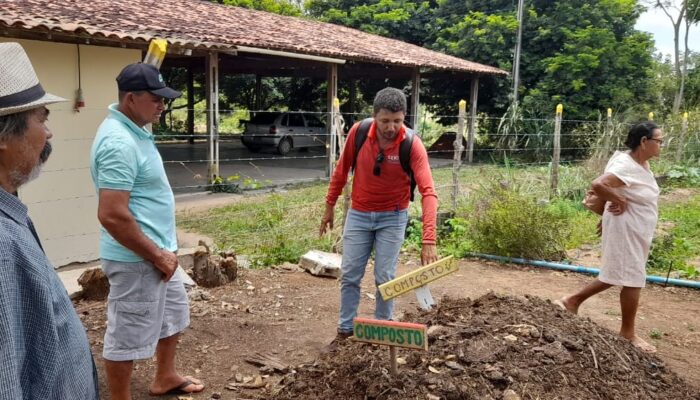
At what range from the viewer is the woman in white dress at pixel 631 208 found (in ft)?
12.5

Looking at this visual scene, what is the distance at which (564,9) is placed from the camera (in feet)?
65.5

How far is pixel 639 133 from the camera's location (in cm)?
383

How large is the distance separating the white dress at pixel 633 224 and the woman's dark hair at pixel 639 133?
88mm

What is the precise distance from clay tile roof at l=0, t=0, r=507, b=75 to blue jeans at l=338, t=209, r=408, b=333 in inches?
191

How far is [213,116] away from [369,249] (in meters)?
8.15

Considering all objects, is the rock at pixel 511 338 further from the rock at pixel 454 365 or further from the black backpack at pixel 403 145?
the black backpack at pixel 403 145

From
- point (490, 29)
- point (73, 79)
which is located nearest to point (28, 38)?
point (73, 79)

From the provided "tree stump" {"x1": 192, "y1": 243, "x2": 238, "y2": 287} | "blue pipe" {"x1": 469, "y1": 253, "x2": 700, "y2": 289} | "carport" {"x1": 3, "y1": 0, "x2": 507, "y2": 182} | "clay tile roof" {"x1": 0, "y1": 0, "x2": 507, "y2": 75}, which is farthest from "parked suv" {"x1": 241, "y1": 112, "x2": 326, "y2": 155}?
"tree stump" {"x1": 192, "y1": 243, "x2": 238, "y2": 287}

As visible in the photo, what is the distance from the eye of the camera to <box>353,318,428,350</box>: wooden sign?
2469mm

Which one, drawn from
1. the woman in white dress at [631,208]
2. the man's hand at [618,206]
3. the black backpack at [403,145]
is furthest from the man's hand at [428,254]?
the man's hand at [618,206]

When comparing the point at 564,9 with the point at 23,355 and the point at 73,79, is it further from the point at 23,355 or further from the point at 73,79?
the point at 23,355

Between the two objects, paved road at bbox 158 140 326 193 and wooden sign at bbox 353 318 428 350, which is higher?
wooden sign at bbox 353 318 428 350

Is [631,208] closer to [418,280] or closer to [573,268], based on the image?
[418,280]

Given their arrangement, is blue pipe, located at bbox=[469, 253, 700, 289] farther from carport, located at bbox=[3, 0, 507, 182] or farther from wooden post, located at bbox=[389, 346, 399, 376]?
wooden post, located at bbox=[389, 346, 399, 376]
